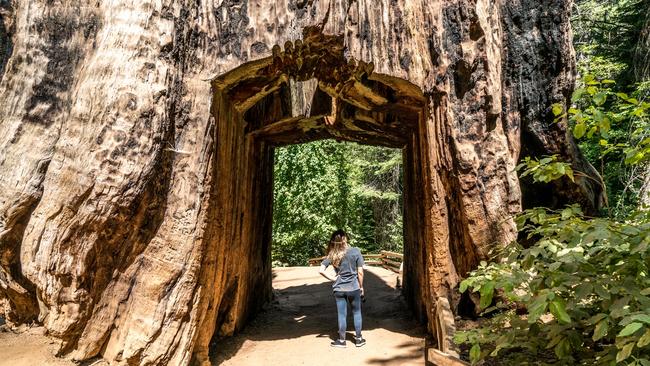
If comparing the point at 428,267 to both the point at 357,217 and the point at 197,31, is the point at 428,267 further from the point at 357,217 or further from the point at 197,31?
the point at 357,217

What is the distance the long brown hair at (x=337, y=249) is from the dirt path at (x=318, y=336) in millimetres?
1262

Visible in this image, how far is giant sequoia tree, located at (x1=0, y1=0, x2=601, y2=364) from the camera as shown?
13.3ft

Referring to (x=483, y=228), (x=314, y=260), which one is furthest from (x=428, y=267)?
(x=314, y=260)

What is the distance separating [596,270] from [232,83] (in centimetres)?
416

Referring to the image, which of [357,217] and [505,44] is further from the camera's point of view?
[357,217]

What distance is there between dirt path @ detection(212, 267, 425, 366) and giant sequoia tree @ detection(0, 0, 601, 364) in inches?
21.4

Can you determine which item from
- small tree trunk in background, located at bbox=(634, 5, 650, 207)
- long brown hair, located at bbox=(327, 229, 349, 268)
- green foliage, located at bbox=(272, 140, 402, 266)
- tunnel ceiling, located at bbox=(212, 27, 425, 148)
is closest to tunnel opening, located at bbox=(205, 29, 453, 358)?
tunnel ceiling, located at bbox=(212, 27, 425, 148)

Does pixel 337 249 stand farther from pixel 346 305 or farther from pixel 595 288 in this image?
pixel 595 288

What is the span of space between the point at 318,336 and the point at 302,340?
29 centimetres

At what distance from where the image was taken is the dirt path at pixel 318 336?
18.4ft

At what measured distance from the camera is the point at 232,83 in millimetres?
5094

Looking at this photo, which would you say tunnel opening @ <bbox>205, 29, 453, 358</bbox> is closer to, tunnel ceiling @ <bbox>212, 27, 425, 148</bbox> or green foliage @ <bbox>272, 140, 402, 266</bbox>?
tunnel ceiling @ <bbox>212, 27, 425, 148</bbox>

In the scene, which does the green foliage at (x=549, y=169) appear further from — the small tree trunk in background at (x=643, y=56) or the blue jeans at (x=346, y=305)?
the small tree trunk in background at (x=643, y=56)

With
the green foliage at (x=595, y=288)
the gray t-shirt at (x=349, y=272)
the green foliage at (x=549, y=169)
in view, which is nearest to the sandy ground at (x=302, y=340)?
the gray t-shirt at (x=349, y=272)
